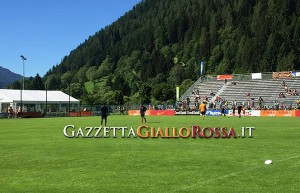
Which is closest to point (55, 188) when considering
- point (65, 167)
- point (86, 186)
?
point (86, 186)

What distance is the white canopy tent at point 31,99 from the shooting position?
3041 inches

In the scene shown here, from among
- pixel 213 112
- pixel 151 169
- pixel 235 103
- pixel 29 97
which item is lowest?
pixel 151 169

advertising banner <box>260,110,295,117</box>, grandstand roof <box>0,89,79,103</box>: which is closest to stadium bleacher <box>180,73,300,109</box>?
advertising banner <box>260,110,295,117</box>

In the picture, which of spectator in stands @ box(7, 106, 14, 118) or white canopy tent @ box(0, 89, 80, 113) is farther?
white canopy tent @ box(0, 89, 80, 113)

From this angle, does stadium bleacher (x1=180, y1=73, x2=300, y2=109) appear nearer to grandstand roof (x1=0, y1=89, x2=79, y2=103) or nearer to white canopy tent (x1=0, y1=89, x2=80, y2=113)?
white canopy tent (x1=0, y1=89, x2=80, y2=113)

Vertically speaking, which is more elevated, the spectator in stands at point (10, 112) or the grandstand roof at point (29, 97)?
the grandstand roof at point (29, 97)

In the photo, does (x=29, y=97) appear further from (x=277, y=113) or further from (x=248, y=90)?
(x=277, y=113)

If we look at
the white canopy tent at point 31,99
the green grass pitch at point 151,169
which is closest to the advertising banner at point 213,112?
the white canopy tent at point 31,99

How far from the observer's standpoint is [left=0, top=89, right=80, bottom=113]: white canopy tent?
253ft

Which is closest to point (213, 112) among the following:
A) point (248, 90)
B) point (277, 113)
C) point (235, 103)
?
point (235, 103)

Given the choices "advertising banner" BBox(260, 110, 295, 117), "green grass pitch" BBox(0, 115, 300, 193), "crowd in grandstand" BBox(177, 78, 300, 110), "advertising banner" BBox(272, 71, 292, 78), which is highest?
"advertising banner" BBox(272, 71, 292, 78)

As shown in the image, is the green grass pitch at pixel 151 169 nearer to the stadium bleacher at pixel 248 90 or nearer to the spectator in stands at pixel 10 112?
the spectator in stands at pixel 10 112

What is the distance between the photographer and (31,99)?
80562 mm

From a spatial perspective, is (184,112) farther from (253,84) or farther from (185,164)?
(185,164)
